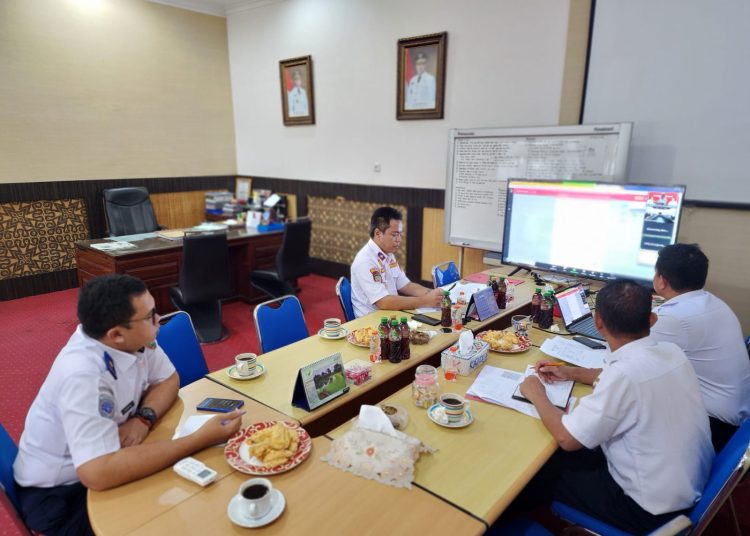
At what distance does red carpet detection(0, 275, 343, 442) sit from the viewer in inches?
116

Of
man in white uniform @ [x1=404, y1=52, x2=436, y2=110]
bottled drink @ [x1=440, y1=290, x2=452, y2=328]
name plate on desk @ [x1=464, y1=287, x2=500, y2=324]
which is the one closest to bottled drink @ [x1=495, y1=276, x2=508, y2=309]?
name plate on desk @ [x1=464, y1=287, x2=500, y2=324]

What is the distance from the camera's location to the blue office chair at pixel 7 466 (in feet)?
4.18

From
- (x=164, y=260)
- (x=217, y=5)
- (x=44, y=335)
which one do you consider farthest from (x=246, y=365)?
(x=217, y=5)

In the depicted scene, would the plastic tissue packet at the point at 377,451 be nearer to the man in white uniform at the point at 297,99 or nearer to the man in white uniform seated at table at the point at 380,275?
the man in white uniform seated at table at the point at 380,275

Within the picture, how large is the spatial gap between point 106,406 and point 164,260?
2.90 meters

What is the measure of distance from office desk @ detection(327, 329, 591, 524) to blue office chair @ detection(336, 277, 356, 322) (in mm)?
1123

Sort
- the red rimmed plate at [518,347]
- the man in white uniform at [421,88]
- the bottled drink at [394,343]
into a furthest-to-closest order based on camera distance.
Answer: the man in white uniform at [421,88], the red rimmed plate at [518,347], the bottled drink at [394,343]

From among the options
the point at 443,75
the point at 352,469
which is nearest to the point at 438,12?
the point at 443,75

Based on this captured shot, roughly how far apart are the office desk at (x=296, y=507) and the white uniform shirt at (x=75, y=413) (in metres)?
0.15

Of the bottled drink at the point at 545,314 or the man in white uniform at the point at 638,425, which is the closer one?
the man in white uniform at the point at 638,425

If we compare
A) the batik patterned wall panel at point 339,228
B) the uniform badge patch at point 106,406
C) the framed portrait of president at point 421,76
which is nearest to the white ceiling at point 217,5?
the framed portrait of president at point 421,76

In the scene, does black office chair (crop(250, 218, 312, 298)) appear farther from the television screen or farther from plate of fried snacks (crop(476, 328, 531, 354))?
plate of fried snacks (crop(476, 328, 531, 354))

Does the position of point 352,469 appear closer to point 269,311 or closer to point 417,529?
point 417,529

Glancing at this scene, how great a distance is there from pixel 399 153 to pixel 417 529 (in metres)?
3.96
